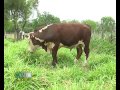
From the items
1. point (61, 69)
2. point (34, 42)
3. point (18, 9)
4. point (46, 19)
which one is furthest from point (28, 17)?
point (61, 69)

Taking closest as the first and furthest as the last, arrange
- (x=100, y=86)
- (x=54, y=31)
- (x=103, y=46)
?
(x=100, y=86) < (x=54, y=31) < (x=103, y=46)

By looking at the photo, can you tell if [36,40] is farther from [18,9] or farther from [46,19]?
[18,9]

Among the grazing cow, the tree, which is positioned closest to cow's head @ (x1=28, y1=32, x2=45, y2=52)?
the grazing cow

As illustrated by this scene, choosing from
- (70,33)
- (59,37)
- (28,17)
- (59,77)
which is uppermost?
(28,17)

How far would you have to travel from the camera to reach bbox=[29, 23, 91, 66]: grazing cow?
361 inches

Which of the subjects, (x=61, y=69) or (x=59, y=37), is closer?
(x=61, y=69)

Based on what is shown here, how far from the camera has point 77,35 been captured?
30.7 feet

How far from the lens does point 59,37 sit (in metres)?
9.19

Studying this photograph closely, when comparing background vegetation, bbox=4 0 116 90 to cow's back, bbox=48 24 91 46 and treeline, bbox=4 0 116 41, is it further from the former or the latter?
treeline, bbox=4 0 116 41

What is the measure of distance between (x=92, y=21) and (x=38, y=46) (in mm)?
14864

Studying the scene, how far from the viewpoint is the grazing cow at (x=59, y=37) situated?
916cm
